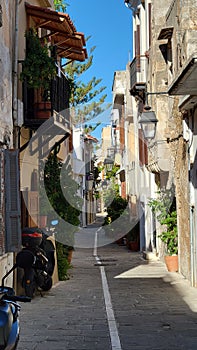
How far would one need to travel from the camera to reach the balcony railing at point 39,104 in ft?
44.5

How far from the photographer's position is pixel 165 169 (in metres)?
18.4

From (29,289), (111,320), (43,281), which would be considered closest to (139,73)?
(43,281)

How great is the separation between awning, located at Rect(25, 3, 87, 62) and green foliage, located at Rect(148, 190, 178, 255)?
17.4 feet

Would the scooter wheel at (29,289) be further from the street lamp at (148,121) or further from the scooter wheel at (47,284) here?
the street lamp at (148,121)

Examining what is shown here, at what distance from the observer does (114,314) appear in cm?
999

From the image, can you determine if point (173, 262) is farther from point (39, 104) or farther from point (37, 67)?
point (37, 67)

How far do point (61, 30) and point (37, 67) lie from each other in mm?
3545

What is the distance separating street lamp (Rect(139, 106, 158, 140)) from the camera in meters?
15.3

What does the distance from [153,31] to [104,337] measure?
12.6 meters

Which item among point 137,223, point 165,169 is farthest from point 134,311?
point 137,223

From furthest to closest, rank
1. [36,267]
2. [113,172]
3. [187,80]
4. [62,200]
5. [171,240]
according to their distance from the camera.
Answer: [113,172] < [171,240] < [62,200] < [36,267] < [187,80]

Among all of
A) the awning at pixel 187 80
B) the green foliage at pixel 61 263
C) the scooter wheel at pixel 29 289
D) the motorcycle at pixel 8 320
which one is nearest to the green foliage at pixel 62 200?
the green foliage at pixel 61 263

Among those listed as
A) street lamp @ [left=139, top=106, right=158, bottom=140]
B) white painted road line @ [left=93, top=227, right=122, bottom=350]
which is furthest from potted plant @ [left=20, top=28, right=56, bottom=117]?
white painted road line @ [left=93, top=227, right=122, bottom=350]

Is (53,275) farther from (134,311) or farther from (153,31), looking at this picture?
(153,31)
